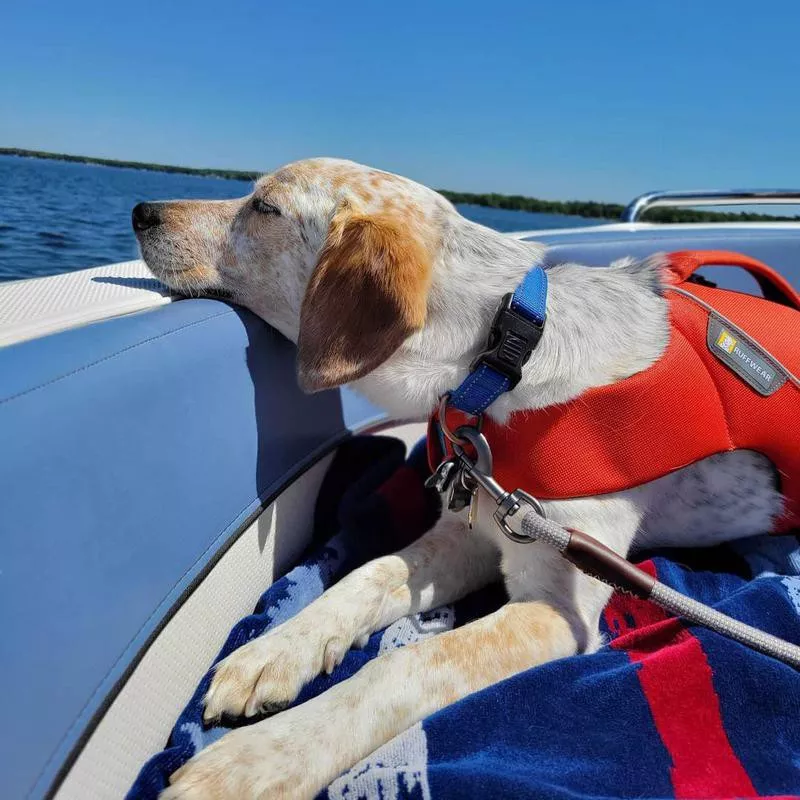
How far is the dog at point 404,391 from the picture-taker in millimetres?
1325

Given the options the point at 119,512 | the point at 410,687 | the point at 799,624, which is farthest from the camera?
the point at 799,624

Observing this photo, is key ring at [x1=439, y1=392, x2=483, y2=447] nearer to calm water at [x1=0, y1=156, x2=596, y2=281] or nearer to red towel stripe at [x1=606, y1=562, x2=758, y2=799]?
red towel stripe at [x1=606, y1=562, x2=758, y2=799]

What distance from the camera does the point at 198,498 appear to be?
4.62 feet

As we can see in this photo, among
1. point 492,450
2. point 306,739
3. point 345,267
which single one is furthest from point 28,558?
point 492,450

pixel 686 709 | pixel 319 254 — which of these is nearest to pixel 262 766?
pixel 686 709

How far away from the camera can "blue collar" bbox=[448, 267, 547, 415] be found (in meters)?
1.47

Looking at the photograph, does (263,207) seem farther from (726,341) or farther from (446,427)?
(726,341)

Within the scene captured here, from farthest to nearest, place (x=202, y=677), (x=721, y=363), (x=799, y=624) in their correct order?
(x=721, y=363), (x=799, y=624), (x=202, y=677)

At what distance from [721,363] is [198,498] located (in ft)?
4.51

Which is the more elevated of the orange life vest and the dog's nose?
the dog's nose

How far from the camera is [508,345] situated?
147cm

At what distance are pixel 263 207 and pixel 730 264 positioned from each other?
4.79 feet

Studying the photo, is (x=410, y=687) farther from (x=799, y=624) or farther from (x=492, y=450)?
(x=799, y=624)

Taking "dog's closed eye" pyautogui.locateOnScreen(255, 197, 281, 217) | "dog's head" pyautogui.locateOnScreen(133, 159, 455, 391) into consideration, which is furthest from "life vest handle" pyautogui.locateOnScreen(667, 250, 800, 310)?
"dog's closed eye" pyautogui.locateOnScreen(255, 197, 281, 217)
